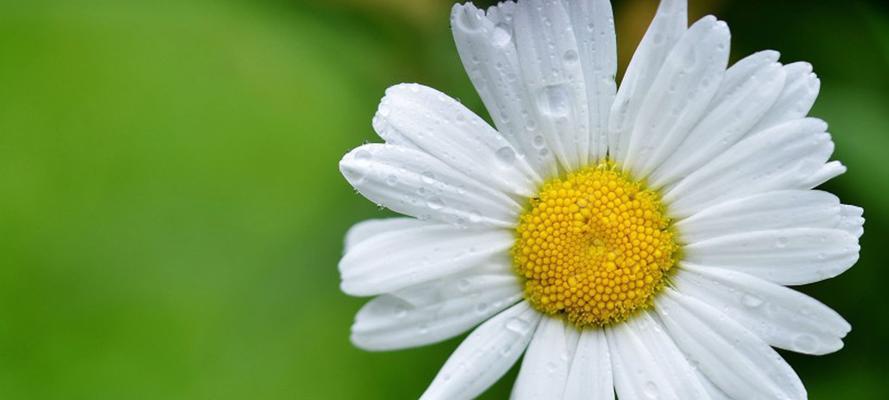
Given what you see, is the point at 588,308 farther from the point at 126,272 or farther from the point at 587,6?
the point at 126,272

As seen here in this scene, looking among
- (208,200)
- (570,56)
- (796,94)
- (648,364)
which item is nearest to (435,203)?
(570,56)

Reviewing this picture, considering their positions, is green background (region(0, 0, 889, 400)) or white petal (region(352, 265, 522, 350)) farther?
green background (region(0, 0, 889, 400))

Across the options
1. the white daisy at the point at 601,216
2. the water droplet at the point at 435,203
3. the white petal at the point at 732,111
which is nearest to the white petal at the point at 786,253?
the white daisy at the point at 601,216

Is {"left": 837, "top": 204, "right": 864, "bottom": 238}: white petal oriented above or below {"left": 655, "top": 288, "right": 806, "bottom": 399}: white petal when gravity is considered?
above

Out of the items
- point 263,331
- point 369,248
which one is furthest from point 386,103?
point 263,331

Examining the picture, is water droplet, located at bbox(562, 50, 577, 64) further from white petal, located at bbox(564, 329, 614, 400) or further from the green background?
the green background

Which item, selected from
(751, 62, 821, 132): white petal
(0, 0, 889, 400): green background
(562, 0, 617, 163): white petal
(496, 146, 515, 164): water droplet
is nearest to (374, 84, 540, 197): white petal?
(496, 146, 515, 164): water droplet

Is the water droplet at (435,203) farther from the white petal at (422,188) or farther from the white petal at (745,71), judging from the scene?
the white petal at (745,71)
